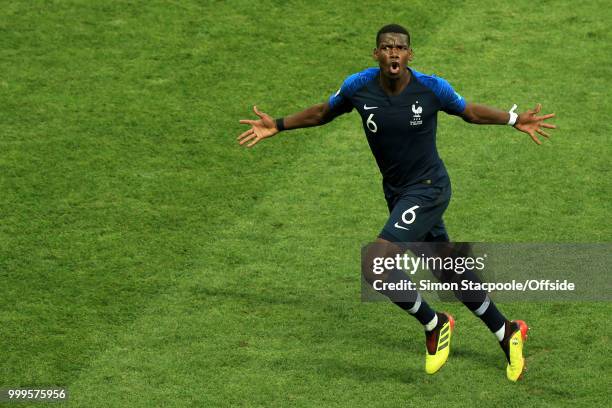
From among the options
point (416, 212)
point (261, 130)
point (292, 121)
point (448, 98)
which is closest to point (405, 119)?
point (448, 98)

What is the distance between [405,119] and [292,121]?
3.67 ft

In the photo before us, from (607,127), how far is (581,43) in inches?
77.8

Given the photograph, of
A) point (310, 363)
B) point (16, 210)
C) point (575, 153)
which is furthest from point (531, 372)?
point (16, 210)

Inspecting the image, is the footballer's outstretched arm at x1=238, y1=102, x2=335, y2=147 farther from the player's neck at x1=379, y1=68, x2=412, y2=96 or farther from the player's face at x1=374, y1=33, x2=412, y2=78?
Answer: the player's face at x1=374, y1=33, x2=412, y2=78

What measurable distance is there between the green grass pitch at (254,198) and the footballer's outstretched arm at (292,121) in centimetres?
150

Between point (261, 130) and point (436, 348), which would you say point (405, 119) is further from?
point (436, 348)

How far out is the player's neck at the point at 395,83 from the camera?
10016mm

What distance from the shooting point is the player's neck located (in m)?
10.0

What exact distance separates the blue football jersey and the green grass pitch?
4.91 ft

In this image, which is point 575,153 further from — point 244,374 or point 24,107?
point 24,107

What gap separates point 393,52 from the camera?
984cm

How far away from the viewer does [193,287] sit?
37.5 feet

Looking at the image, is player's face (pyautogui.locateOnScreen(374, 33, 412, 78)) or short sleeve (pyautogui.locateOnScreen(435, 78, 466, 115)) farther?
short sleeve (pyautogui.locateOnScreen(435, 78, 466, 115))

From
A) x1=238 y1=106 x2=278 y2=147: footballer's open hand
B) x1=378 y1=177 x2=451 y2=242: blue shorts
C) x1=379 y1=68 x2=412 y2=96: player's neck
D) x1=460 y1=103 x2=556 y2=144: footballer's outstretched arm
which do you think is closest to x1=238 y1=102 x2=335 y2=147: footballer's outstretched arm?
x1=238 y1=106 x2=278 y2=147: footballer's open hand
